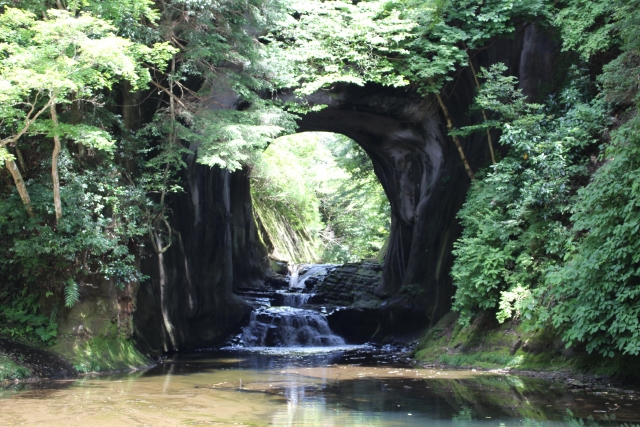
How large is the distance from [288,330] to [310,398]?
36.4ft

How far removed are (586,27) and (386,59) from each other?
4.64 m

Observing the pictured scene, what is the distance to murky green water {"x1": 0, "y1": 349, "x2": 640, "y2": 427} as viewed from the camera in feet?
21.7

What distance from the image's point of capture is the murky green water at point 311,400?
6.63m

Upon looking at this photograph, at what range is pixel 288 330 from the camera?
63.0ft

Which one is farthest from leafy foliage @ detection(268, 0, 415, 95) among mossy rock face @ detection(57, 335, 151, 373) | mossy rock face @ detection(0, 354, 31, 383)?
mossy rock face @ detection(0, 354, 31, 383)

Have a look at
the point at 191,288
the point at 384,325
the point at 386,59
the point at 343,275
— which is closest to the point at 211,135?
the point at 386,59

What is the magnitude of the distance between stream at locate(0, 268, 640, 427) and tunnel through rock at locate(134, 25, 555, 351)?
3.28m

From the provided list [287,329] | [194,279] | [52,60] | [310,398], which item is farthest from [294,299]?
[52,60]

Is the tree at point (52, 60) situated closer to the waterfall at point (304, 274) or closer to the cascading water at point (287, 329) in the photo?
the cascading water at point (287, 329)

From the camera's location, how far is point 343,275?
24500 millimetres

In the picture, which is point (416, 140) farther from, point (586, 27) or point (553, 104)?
point (586, 27)

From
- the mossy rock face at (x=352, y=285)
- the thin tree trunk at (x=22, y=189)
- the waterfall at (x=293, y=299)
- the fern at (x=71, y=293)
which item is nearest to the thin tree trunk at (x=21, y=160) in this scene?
the thin tree trunk at (x=22, y=189)

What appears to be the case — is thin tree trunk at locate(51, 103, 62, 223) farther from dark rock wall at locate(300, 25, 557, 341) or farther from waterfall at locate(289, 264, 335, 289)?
waterfall at locate(289, 264, 335, 289)

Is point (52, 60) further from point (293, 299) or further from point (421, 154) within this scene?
point (293, 299)
